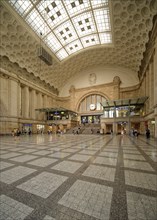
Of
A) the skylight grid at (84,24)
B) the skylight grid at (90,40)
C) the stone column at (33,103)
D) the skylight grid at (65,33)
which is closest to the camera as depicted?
the skylight grid at (84,24)

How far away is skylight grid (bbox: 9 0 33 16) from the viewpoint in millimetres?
18084

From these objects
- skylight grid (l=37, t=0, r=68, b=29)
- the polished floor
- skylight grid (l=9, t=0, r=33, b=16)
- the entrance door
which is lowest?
the polished floor

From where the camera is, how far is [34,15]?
2073 centimetres

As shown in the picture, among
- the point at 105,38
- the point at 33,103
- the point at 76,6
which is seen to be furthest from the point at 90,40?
the point at 33,103

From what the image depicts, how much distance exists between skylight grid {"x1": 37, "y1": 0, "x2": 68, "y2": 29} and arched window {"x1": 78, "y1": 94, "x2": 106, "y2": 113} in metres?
22.3

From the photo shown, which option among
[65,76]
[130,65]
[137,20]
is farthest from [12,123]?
[130,65]

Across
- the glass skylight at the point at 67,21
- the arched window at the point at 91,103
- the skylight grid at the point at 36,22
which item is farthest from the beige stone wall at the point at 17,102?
the arched window at the point at 91,103

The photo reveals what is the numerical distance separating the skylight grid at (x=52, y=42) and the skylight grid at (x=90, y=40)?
643 cm

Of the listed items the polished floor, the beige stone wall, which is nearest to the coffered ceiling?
the beige stone wall

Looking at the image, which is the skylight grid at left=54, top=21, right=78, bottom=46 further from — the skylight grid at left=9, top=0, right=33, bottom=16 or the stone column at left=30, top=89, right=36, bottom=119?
the stone column at left=30, top=89, right=36, bottom=119

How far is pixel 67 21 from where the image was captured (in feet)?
77.8

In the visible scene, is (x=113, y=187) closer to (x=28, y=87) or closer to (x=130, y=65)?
(x=28, y=87)

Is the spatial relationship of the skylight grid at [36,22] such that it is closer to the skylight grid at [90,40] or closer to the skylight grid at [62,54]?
the skylight grid at [62,54]

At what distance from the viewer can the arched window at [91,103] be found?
124 ft
